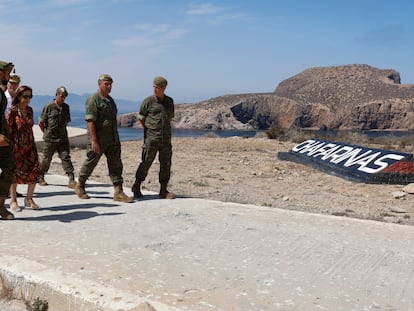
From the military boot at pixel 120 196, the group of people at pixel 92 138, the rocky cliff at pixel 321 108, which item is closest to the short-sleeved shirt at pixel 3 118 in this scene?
the group of people at pixel 92 138

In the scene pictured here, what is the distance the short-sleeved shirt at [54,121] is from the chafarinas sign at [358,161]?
236 inches

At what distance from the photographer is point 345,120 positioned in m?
93.2

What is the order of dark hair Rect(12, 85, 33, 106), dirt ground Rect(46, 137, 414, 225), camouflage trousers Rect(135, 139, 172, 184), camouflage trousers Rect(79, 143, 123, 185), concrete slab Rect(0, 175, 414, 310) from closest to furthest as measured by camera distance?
1. concrete slab Rect(0, 175, 414, 310)
2. dark hair Rect(12, 85, 33, 106)
3. camouflage trousers Rect(79, 143, 123, 185)
4. camouflage trousers Rect(135, 139, 172, 184)
5. dirt ground Rect(46, 137, 414, 225)

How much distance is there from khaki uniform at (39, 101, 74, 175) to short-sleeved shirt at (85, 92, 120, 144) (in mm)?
1717

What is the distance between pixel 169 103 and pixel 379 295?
4.09 metres

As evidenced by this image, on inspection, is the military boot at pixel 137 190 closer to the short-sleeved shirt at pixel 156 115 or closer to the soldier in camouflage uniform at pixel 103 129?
the soldier in camouflage uniform at pixel 103 129

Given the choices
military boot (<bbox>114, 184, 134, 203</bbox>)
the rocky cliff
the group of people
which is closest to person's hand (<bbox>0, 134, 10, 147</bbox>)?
the group of people

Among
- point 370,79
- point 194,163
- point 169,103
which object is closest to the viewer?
point 169,103

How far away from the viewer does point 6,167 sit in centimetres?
515

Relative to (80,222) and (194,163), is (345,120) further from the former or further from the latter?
(80,222)

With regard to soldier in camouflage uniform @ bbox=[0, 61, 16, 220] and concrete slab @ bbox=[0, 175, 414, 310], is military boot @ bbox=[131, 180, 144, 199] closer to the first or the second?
concrete slab @ bbox=[0, 175, 414, 310]

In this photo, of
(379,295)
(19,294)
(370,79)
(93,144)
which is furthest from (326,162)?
(370,79)

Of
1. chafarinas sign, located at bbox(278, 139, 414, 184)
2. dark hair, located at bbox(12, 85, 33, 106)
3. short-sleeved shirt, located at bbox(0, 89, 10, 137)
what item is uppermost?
dark hair, located at bbox(12, 85, 33, 106)

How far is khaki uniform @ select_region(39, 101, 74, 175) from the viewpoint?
7.94 meters
